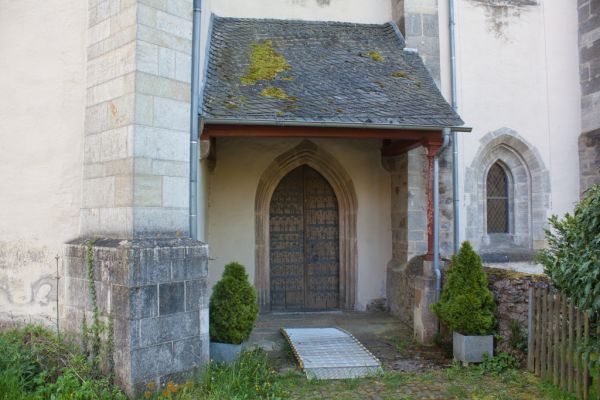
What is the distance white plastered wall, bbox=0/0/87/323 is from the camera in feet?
16.9

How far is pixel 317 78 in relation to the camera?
772 cm

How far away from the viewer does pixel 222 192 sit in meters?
9.00

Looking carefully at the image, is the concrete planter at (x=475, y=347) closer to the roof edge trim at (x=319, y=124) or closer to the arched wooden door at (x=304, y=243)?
the roof edge trim at (x=319, y=124)

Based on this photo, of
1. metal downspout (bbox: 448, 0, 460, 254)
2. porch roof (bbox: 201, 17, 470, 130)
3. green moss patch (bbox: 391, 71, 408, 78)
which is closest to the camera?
porch roof (bbox: 201, 17, 470, 130)

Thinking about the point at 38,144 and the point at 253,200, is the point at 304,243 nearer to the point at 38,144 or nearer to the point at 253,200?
the point at 253,200

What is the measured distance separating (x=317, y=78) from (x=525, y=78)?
4.45 m

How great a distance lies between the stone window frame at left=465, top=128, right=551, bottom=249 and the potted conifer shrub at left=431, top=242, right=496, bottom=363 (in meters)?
3.14

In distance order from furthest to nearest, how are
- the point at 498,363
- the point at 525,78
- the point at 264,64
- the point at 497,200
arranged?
the point at 497,200, the point at 525,78, the point at 264,64, the point at 498,363

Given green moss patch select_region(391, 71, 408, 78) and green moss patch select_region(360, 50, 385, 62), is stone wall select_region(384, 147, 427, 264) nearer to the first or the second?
green moss patch select_region(391, 71, 408, 78)

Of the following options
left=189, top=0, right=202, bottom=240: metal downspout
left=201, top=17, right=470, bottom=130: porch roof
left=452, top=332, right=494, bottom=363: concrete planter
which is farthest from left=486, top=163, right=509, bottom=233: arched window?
left=189, top=0, right=202, bottom=240: metal downspout

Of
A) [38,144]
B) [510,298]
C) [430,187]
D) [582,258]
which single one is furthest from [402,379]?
[38,144]

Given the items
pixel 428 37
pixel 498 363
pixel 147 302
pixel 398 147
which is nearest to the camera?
pixel 147 302

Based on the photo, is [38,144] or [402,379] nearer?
[38,144]

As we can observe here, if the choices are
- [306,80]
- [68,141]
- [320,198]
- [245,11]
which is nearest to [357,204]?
[320,198]
